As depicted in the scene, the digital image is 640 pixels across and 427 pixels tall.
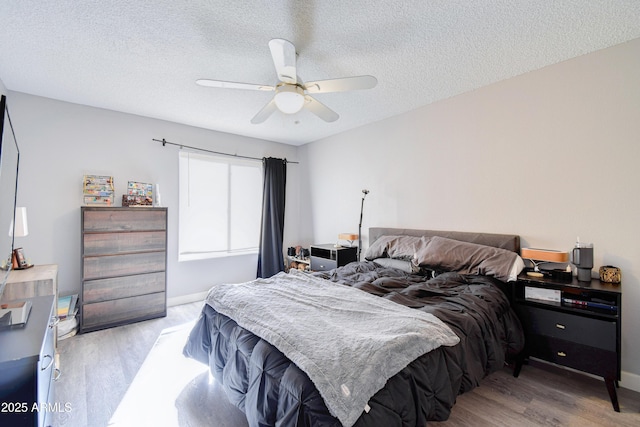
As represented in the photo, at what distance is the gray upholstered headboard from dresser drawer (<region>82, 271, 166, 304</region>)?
2.82 m

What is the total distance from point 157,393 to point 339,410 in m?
1.63

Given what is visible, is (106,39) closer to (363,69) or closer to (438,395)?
(363,69)

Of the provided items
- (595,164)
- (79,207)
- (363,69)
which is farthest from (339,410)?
(79,207)

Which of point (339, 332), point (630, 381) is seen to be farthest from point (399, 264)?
point (630, 381)

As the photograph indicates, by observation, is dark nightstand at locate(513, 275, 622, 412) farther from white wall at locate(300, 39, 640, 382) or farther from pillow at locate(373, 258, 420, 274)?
pillow at locate(373, 258, 420, 274)

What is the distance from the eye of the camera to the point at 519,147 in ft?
8.38

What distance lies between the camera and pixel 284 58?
1.75m

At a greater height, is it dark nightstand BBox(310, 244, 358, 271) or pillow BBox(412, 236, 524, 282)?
pillow BBox(412, 236, 524, 282)

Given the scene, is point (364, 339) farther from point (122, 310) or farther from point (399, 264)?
point (122, 310)

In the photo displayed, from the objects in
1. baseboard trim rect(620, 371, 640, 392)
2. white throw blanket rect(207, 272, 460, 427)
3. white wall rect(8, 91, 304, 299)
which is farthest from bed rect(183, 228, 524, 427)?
white wall rect(8, 91, 304, 299)

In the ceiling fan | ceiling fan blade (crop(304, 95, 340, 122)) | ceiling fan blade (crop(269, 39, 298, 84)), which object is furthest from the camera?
ceiling fan blade (crop(304, 95, 340, 122))

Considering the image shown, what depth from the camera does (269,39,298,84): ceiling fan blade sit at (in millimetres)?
1644

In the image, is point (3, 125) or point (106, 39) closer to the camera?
point (3, 125)

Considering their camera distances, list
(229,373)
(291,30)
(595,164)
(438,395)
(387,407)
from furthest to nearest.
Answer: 1. (595,164)
2. (291,30)
3. (229,373)
4. (438,395)
5. (387,407)
